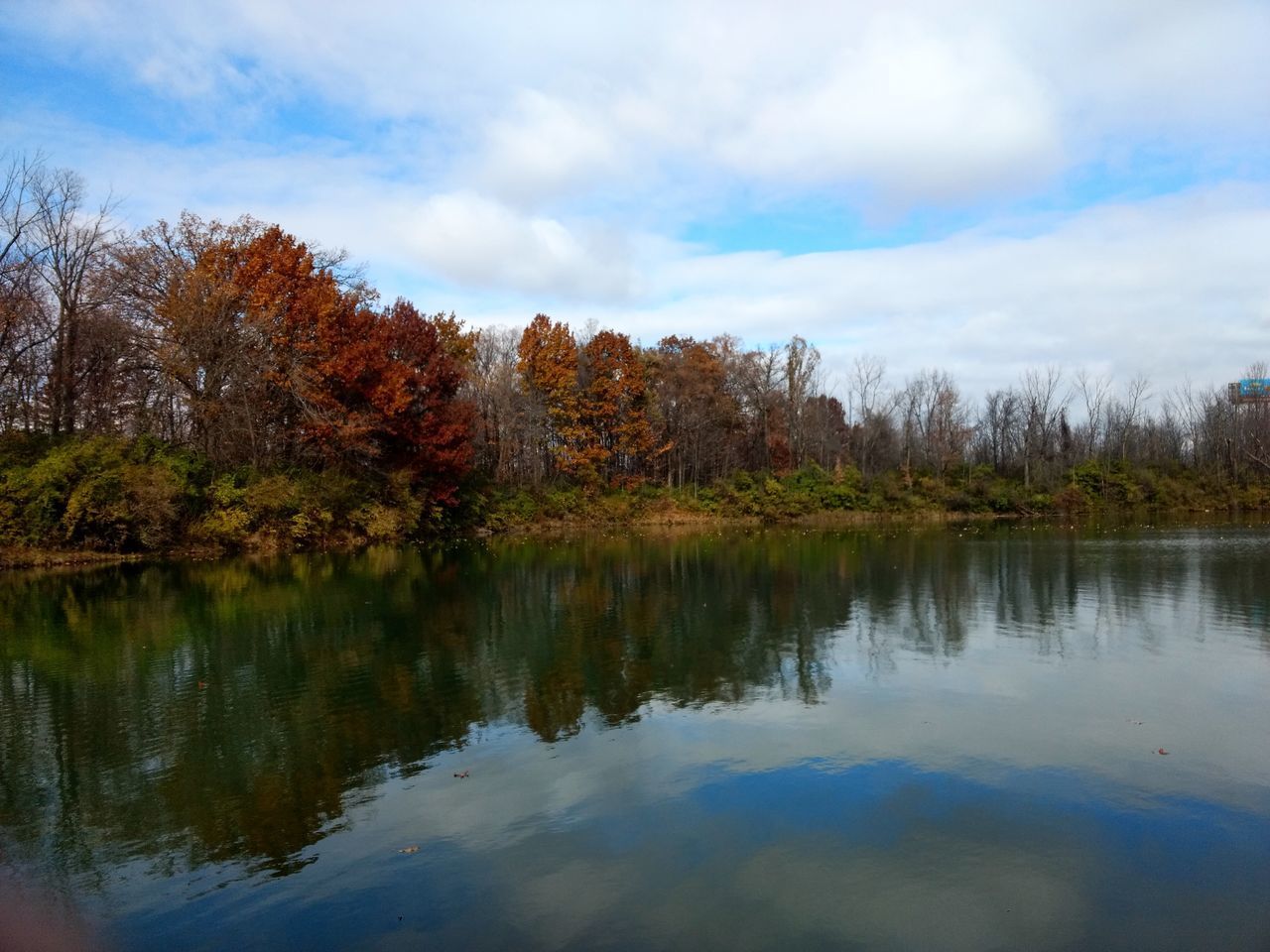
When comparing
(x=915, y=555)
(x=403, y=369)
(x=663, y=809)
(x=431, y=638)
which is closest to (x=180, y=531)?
(x=403, y=369)

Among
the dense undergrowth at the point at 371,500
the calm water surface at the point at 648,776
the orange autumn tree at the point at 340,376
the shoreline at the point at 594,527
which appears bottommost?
the calm water surface at the point at 648,776

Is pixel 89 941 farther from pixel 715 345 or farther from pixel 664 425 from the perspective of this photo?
pixel 715 345

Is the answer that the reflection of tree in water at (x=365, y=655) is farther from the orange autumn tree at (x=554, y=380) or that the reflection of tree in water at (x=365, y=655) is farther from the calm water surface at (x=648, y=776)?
the orange autumn tree at (x=554, y=380)

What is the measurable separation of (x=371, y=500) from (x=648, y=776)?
30630 mm

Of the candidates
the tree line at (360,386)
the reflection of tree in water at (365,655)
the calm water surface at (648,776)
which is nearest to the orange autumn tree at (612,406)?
the tree line at (360,386)

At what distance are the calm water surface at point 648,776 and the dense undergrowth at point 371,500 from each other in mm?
10387

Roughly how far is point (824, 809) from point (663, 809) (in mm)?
1408

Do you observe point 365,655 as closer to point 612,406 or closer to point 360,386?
point 360,386

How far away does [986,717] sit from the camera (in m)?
9.99

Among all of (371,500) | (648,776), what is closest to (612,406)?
(371,500)

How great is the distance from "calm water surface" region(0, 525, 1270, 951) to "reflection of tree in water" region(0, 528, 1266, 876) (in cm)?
7

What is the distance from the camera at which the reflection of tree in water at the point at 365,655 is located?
7.89 metres

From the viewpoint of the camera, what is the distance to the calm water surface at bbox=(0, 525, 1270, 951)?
19.0 feet

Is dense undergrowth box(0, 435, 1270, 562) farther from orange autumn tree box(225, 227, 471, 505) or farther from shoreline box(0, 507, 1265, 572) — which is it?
orange autumn tree box(225, 227, 471, 505)
